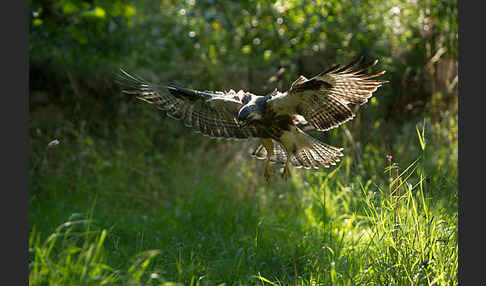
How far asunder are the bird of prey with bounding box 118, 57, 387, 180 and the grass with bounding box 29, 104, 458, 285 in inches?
22.2

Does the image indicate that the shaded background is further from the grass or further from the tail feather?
the tail feather

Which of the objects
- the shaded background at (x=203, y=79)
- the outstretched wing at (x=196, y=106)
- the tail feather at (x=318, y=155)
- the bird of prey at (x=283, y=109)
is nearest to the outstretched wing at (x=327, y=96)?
the bird of prey at (x=283, y=109)

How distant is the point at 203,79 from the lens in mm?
8312

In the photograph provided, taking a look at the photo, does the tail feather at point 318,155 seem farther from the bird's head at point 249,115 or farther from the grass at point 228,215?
the bird's head at point 249,115

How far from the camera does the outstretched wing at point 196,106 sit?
4613 millimetres

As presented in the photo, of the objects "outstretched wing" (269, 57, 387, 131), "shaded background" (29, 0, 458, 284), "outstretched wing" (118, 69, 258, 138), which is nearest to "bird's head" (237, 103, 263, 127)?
"outstretched wing" (269, 57, 387, 131)

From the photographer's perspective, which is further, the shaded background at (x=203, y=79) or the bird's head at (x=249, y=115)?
the shaded background at (x=203, y=79)

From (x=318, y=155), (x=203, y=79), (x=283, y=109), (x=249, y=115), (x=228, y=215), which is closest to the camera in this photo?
(x=249, y=115)

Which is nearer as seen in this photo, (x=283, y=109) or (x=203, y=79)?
(x=283, y=109)

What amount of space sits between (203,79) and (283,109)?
4362mm

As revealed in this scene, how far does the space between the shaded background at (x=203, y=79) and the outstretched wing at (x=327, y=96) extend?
1.87 meters

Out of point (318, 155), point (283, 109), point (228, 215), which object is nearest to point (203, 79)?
point (228, 215)

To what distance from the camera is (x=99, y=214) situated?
5.68 metres

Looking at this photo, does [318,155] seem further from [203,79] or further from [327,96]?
[203,79]
